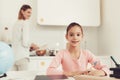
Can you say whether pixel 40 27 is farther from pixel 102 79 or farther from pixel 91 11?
pixel 102 79

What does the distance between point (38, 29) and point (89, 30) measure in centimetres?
76

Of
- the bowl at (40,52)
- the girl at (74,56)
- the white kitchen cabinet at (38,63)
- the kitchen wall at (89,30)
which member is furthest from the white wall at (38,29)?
the girl at (74,56)

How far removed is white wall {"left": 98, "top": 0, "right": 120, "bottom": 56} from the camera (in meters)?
3.02

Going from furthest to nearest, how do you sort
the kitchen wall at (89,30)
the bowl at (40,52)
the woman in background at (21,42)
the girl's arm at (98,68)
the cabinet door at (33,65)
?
the kitchen wall at (89,30) < the bowl at (40,52) < the cabinet door at (33,65) < the woman in background at (21,42) < the girl's arm at (98,68)

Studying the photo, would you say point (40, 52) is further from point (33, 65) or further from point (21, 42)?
point (21, 42)

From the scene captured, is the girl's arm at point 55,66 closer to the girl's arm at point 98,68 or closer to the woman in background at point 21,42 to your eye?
the girl's arm at point 98,68

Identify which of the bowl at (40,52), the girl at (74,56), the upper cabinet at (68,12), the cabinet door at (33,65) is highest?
the upper cabinet at (68,12)

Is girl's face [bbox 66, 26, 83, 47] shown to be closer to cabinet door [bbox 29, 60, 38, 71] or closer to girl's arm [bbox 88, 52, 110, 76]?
girl's arm [bbox 88, 52, 110, 76]

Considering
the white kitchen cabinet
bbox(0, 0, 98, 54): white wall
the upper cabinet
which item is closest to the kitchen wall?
bbox(0, 0, 98, 54): white wall

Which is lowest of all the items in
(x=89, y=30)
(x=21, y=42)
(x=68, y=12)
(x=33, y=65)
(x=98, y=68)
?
(x=33, y=65)

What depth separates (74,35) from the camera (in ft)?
5.56

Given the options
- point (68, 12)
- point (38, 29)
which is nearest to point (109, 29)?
point (68, 12)

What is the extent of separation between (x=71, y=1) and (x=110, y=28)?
25.4 inches

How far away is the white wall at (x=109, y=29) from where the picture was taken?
9.92ft
